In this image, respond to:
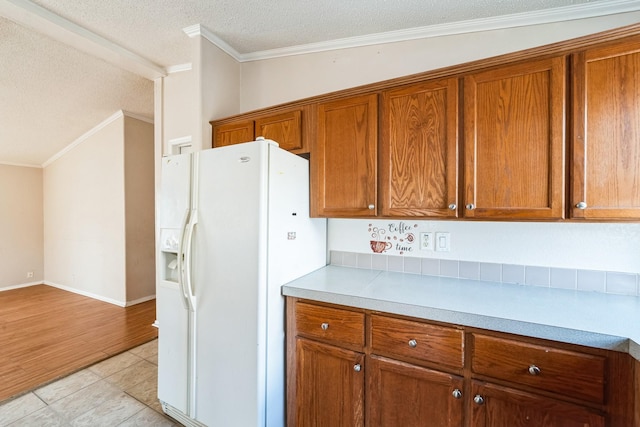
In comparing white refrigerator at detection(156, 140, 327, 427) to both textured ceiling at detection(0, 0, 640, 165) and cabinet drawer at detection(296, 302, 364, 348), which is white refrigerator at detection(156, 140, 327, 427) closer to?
cabinet drawer at detection(296, 302, 364, 348)

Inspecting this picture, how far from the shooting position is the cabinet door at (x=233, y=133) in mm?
2119

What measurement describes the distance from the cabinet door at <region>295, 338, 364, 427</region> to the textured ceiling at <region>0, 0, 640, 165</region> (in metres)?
2.08

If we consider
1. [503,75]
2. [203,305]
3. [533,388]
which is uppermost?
[503,75]

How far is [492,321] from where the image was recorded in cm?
114

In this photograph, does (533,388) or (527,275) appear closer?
(533,388)

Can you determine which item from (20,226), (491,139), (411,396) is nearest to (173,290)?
(411,396)

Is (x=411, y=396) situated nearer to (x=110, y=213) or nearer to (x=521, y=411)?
(x=521, y=411)

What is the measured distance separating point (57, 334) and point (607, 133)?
4.90 m

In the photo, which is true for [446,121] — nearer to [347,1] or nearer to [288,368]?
[347,1]

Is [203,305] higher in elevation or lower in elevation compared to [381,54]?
lower

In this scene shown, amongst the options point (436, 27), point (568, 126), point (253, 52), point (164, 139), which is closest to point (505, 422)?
point (568, 126)

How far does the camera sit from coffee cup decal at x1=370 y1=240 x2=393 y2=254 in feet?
6.46

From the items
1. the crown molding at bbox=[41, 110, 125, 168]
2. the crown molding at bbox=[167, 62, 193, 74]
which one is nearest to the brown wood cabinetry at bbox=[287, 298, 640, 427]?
the crown molding at bbox=[167, 62, 193, 74]

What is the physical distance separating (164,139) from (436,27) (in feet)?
Answer: 8.65
